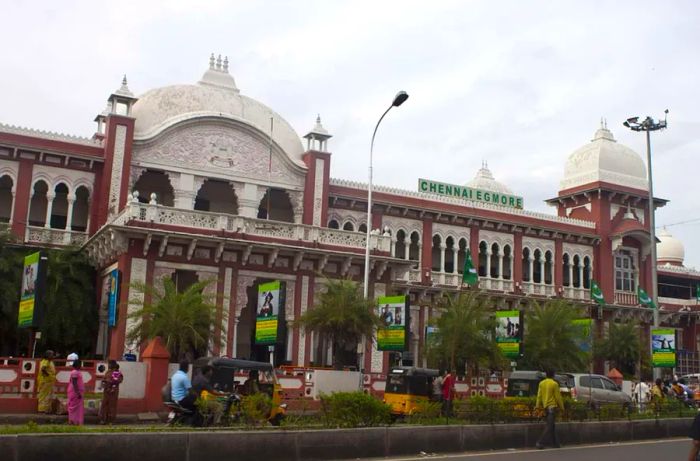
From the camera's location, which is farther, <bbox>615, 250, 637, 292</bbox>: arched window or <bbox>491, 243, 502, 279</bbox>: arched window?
<bbox>615, 250, 637, 292</bbox>: arched window

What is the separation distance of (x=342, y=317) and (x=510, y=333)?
6.86 m

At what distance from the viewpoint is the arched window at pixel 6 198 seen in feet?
102

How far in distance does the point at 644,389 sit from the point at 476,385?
6.45 meters

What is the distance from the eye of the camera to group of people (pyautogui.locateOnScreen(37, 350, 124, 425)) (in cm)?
1708

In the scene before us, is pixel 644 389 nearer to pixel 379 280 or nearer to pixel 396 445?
pixel 379 280

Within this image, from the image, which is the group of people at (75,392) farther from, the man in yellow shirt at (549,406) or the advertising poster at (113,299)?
the man in yellow shirt at (549,406)

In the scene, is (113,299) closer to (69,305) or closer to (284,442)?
(69,305)

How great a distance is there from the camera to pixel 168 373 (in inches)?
846

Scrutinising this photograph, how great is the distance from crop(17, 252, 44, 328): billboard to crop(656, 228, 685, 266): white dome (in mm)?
45065

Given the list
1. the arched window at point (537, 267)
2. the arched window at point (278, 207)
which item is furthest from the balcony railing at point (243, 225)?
the arched window at point (537, 267)

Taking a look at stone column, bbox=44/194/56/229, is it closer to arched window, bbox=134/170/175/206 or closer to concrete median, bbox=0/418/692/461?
arched window, bbox=134/170/175/206

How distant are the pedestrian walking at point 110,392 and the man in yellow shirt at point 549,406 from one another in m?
9.24

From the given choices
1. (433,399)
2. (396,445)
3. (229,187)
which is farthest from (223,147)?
(396,445)

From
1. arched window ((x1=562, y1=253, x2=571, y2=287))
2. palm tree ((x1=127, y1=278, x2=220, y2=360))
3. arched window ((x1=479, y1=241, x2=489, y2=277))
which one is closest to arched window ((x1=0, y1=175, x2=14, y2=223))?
palm tree ((x1=127, y1=278, x2=220, y2=360))
